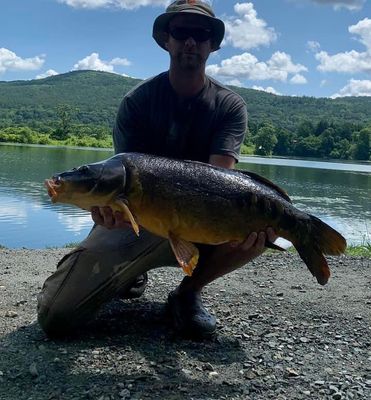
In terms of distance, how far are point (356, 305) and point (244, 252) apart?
187 centimetres

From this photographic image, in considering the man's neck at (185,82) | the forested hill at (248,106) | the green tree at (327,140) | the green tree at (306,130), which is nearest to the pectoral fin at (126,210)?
the man's neck at (185,82)

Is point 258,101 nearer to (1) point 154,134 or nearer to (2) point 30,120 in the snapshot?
(2) point 30,120

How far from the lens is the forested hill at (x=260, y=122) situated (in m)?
96.3

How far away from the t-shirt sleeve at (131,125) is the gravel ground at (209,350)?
1.57 meters

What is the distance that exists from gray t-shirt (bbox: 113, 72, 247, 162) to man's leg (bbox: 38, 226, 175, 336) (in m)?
0.82

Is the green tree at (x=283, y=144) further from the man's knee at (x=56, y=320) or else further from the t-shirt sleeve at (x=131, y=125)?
the man's knee at (x=56, y=320)

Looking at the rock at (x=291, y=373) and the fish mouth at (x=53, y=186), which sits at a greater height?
the fish mouth at (x=53, y=186)

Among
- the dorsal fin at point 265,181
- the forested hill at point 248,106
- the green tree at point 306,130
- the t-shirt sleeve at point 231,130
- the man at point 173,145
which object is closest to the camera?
the dorsal fin at point 265,181

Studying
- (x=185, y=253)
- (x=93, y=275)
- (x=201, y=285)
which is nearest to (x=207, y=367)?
(x=185, y=253)

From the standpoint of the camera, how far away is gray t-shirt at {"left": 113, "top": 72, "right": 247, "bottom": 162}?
5.04 m

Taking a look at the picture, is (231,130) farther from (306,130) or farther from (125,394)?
(306,130)

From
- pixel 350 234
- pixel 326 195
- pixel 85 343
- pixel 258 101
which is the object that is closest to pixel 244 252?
pixel 85 343

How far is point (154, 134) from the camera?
5.10 meters

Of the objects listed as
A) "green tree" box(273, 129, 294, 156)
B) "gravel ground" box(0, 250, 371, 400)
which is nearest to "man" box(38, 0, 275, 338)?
"gravel ground" box(0, 250, 371, 400)
